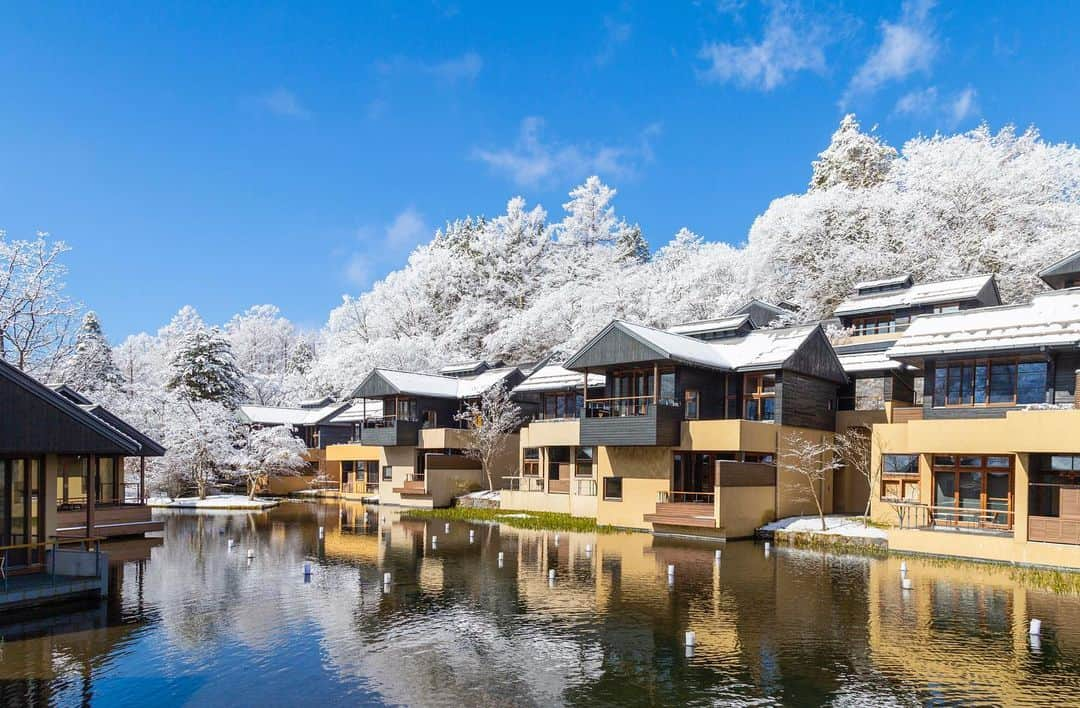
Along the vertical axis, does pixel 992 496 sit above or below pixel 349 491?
above

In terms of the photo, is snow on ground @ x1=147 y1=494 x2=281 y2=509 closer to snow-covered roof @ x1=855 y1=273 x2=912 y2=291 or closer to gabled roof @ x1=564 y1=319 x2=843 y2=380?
gabled roof @ x1=564 y1=319 x2=843 y2=380

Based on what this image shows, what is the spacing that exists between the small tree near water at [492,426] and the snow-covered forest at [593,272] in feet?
24.4

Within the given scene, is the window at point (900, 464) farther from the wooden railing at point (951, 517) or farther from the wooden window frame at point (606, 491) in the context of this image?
the wooden window frame at point (606, 491)

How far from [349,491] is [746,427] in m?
34.6

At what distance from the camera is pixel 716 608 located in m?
19.0

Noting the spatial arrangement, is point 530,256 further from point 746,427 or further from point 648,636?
point 648,636

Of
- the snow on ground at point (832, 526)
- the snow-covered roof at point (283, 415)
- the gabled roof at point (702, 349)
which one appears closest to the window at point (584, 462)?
the gabled roof at point (702, 349)

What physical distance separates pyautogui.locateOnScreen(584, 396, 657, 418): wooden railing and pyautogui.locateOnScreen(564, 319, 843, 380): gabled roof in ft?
5.98

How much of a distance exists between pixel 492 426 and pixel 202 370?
32.1 meters

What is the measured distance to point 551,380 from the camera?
153 feet

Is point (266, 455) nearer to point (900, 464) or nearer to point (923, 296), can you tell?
point (900, 464)

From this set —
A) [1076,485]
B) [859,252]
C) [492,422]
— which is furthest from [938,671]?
[859,252]

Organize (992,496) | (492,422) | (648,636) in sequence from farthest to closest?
(492,422)
(992,496)
(648,636)

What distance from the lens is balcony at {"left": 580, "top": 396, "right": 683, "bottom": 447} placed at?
108 ft
